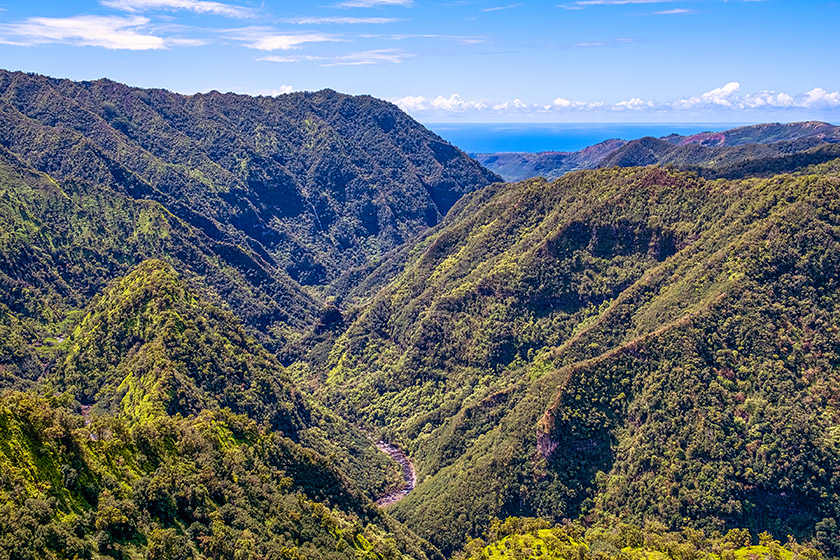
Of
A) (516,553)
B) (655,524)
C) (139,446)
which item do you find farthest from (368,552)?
(655,524)

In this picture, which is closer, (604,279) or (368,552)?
(368,552)

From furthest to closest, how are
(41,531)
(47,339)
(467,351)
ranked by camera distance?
(467,351), (47,339), (41,531)

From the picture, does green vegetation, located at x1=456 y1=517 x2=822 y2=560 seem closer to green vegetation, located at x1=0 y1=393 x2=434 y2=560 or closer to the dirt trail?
green vegetation, located at x1=0 y1=393 x2=434 y2=560

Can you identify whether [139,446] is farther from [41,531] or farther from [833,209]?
[833,209]

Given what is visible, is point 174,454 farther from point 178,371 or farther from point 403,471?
point 403,471

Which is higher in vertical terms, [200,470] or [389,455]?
[200,470]

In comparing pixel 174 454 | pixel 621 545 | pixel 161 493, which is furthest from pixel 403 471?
pixel 161 493

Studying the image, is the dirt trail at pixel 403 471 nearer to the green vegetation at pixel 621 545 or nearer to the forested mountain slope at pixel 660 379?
the forested mountain slope at pixel 660 379
